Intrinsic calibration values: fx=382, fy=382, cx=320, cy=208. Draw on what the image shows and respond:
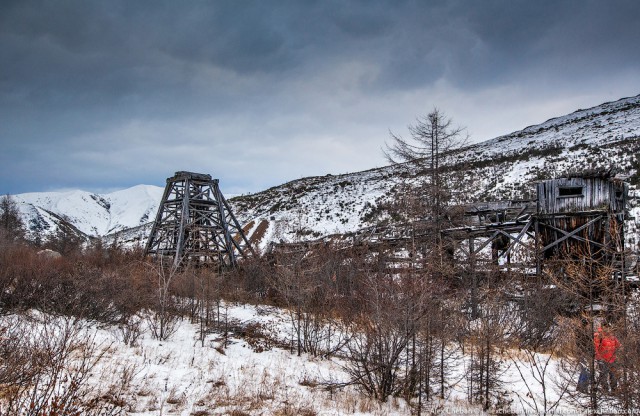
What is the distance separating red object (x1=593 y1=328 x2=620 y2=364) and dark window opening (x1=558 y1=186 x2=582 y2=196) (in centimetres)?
1208

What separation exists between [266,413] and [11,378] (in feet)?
12.0

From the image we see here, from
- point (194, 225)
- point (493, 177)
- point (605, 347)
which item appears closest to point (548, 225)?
point (605, 347)

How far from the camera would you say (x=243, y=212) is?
1898 inches

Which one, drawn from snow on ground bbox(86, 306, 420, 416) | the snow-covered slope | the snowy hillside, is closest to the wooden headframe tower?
the snowy hillside

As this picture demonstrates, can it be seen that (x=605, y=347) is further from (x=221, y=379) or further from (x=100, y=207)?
(x=100, y=207)

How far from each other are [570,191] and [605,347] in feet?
41.0

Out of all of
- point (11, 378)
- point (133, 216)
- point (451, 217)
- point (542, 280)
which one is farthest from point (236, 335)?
point (133, 216)

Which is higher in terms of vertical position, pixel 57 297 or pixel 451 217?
pixel 451 217

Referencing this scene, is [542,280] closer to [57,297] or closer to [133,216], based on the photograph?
[57,297]

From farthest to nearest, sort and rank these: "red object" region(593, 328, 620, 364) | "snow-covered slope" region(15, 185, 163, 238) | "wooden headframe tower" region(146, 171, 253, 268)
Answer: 1. "snow-covered slope" region(15, 185, 163, 238)
2. "wooden headframe tower" region(146, 171, 253, 268)
3. "red object" region(593, 328, 620, 364)

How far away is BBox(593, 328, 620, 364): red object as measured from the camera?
601cm

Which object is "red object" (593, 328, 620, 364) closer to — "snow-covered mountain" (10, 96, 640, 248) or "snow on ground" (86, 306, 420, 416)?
"snow on ground" (86, 306, 420, 416)

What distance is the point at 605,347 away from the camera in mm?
6082

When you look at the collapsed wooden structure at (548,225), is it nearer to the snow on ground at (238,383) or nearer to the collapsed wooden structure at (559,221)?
the collapsed wooden structure at (559,221)
